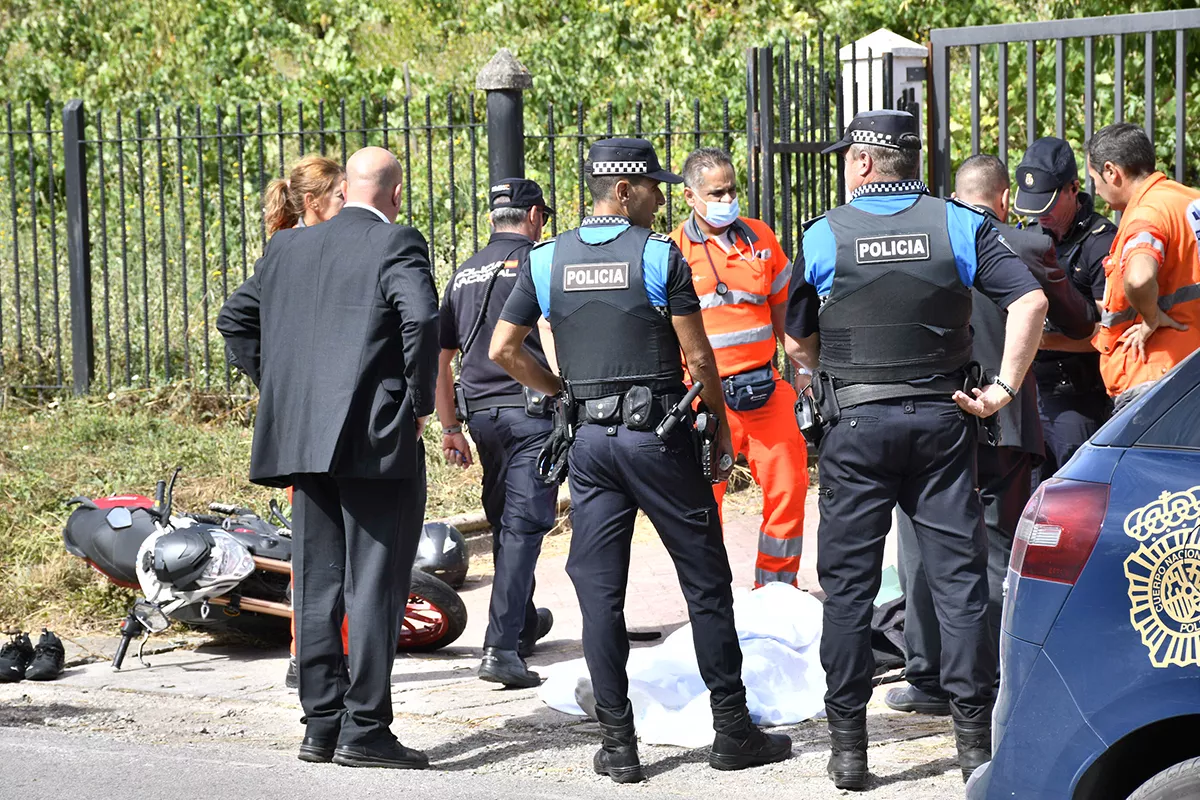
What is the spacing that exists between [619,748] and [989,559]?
1513mm

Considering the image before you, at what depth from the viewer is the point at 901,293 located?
443cm

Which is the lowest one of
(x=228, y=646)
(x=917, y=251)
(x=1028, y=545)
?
(x=228, y=646)

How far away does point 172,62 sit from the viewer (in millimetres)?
17781

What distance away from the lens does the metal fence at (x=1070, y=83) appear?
7.31 meters

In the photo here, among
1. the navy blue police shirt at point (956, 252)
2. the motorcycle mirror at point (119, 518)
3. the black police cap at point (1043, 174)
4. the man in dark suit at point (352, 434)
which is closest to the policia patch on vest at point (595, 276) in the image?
the man in dark suit at point (352, 434)

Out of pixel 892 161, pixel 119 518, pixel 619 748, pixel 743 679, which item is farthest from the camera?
pixel 119 518

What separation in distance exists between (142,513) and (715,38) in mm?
10864

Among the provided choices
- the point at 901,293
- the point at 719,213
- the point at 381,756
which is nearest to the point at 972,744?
the point at 901,293

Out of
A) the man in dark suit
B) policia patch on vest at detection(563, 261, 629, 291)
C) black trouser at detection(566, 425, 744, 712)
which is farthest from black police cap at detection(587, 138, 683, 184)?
black trouser at detection(566, 425, 744, 712)

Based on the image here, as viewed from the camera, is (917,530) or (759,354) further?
(759,354)

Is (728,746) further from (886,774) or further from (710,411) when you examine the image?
(710,411)

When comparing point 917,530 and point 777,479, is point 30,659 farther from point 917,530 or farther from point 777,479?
point 917,530

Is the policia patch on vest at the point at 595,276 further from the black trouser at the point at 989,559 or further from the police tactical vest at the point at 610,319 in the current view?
the black trouser at the point at 989,559

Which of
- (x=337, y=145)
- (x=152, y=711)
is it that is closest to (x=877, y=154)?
(x=152, y=711)
